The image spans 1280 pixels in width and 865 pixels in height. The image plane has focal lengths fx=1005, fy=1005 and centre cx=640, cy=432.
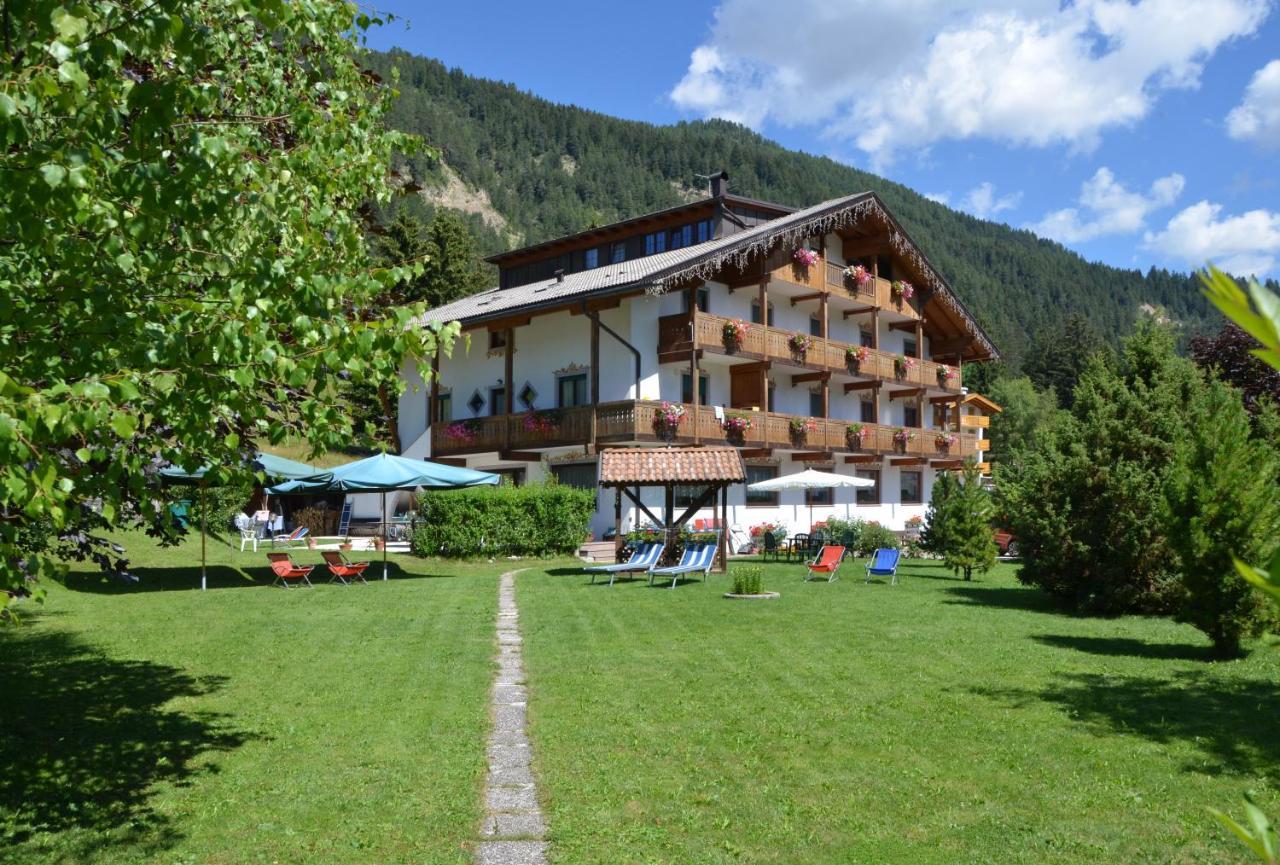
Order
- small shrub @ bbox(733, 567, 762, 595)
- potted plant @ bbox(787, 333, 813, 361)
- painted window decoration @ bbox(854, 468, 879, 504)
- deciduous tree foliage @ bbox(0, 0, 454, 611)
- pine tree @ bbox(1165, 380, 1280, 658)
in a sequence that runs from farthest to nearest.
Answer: painted window decoration @ bbox(854, 468, 879, 504) < potted plant @ bbox(787, 333, 813, 361) < small shrub @ bbox(733, 567, 762, 595) < pine tree @ bbox(1165, 380, 1280, 658) < deciduous tree foliage @ bbox(0, 0, 454, 611)

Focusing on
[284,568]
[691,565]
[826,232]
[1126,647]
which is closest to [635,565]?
[691,565]

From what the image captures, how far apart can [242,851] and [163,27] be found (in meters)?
4.06

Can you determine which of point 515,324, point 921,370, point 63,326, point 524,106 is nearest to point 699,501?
point 515,324

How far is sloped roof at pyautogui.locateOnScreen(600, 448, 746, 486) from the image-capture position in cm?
2066

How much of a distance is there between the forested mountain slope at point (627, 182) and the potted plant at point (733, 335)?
12204cm

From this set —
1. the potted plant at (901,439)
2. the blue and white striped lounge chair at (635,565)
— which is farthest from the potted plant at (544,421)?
the potted plant at (901,439)

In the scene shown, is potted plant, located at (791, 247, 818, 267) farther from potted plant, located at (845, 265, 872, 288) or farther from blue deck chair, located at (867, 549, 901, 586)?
blue deck chair, located at (867, 549, 901, 586)

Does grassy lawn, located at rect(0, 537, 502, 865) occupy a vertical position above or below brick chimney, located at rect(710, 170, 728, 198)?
below

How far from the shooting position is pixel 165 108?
4234 mm

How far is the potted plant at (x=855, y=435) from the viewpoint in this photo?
34.0 metres

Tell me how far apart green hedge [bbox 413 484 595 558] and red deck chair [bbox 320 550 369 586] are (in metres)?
4.09

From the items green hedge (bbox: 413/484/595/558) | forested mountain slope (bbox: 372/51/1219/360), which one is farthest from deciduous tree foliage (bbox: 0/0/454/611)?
forested mountain slope (bbox: 372/51/1219/360)

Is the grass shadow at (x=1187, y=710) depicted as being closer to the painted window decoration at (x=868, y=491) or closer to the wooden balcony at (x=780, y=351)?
the wooden balcony at (x=780, y=351)

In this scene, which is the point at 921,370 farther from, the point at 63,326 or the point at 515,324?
the point at 63,326
